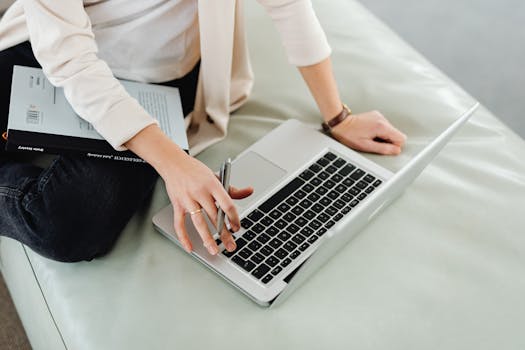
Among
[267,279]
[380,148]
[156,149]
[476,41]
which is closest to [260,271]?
[267,279]

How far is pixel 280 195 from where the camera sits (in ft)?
3.32

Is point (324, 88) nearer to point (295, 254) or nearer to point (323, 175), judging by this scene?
point (323, 175)

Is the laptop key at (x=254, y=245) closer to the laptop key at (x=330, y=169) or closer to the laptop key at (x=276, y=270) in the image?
the laptop key at (x=276, y=270)

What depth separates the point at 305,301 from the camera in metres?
0.90

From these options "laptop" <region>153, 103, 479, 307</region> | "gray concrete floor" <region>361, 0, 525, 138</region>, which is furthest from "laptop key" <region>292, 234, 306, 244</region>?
"gray concrete floor" <region>361, 0, 525, 138</region>

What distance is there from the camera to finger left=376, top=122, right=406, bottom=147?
1136 millimetres

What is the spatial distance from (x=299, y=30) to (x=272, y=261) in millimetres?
425

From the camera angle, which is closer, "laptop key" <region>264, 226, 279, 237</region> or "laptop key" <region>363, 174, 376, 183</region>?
"laptop key" <region>264, 226, 279, 237</region>

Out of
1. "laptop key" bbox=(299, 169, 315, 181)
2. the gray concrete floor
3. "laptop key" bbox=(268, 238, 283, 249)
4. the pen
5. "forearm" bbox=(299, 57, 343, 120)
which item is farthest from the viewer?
the gray concrete floor

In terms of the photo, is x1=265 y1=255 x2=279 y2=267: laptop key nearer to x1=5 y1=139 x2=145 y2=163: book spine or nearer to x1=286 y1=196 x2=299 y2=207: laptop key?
x1=286 y1=196 x2=299 y2=207: laptop key

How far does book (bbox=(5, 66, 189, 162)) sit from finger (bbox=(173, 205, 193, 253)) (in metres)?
0.12

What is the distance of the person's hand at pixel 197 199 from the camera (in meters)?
0.88

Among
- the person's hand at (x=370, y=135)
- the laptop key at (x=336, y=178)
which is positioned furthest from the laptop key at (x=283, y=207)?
the person's hand at (x=370, y=135)

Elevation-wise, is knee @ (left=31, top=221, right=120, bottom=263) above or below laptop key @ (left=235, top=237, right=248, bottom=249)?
below
